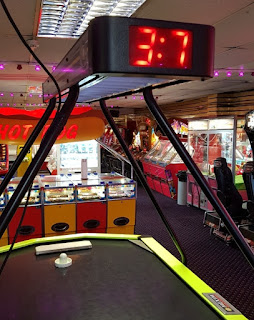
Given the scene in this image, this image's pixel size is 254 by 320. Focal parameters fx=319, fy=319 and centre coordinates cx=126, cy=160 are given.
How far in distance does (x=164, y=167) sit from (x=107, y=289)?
7184 mm

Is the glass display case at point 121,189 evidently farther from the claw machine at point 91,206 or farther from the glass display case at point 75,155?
the glass display case at point 75,155

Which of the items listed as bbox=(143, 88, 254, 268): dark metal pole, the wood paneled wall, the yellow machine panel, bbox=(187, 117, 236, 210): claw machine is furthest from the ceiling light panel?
the wood paneled wall

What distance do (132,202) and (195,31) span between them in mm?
4235

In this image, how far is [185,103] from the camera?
11.8 metres

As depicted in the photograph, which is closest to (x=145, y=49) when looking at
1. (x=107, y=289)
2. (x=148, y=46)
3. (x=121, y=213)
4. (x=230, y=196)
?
(x=148, y=46)

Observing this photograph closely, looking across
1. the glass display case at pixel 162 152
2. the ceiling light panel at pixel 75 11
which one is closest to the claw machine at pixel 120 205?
the ceiling light panel at pixel 75 11

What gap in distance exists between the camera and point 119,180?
5.30 meters

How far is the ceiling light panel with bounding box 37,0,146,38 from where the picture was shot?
2.87 meters

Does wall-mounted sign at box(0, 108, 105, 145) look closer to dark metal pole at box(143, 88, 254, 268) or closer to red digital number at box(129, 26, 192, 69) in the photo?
dark metal pole at box(143, 88, 254, 268)

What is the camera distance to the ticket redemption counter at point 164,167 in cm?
876

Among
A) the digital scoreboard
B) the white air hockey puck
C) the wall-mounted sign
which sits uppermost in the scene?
the digital scoreboard

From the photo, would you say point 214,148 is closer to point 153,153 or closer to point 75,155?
point 153,153

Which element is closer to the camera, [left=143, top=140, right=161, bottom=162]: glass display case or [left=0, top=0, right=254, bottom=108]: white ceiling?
[left=0, top=0, right=254, bottom=108]: white ceiling

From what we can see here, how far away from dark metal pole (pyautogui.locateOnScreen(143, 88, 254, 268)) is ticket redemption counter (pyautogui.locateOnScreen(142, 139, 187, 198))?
6920 millimetres
